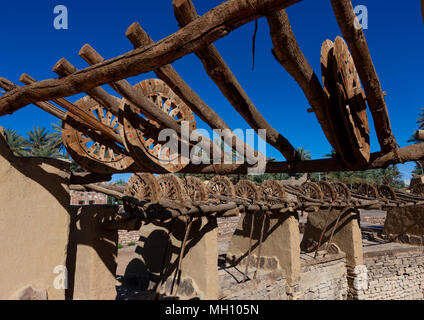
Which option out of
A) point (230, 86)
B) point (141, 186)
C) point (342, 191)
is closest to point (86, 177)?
point (141, 186)

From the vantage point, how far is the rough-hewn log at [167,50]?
53.8 inches

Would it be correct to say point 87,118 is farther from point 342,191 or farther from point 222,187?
point 342,191

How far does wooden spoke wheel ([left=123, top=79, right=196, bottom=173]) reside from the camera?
2.72 metres

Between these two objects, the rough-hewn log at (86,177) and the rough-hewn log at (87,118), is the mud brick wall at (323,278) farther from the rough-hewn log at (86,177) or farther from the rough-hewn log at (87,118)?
the rough-hewn log at (87,118)

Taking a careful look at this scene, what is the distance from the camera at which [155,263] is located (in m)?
8.02

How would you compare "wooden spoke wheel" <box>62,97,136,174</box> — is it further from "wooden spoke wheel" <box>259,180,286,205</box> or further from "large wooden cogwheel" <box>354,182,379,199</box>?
"large wooden cogwheel" <box>354,182,379,199</box>

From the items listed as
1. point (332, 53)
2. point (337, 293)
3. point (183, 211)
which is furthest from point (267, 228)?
point (332, 53)

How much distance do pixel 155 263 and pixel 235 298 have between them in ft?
7.98

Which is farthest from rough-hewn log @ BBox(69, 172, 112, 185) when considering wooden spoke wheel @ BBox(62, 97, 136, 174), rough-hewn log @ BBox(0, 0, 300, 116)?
rough-hewn log @ BBox(0, 0, 300, 116)

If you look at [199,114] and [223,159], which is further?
[223,159]

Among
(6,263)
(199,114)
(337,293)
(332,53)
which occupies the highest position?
(332,53)

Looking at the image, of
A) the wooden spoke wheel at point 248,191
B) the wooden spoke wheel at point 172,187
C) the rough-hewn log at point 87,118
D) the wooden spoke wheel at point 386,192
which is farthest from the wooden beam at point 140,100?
the wooden spoke wheel at point 386,192

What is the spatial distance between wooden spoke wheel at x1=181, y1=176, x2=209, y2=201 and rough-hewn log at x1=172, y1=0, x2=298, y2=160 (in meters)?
4.27

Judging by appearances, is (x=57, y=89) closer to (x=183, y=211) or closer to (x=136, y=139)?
(x=136, y=139)
